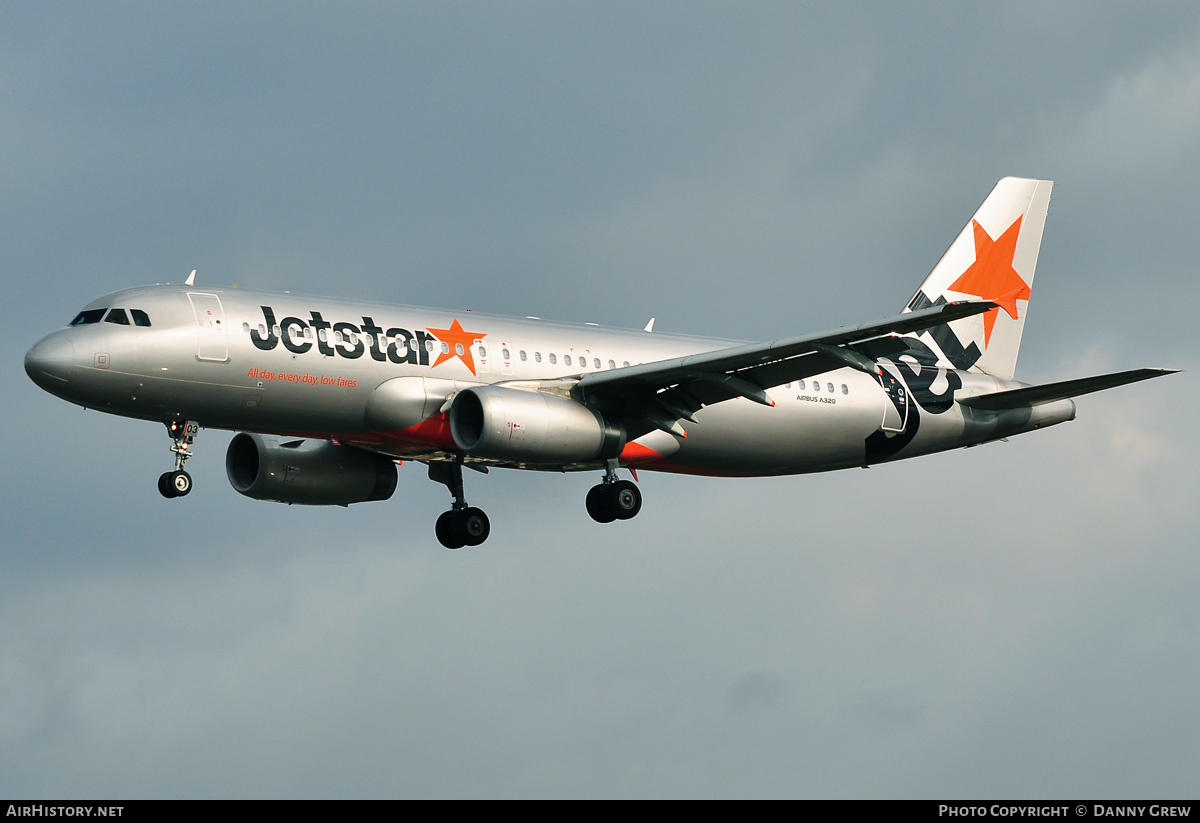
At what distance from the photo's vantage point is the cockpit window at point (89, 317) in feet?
132

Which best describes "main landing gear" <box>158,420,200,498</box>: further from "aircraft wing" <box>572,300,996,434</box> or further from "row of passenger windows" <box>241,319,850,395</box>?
"aircraft wing" <box>572,300,996,434</box>

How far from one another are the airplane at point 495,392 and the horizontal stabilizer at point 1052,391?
6 cm

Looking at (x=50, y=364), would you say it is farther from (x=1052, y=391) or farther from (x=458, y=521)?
(x=1052, y=391)

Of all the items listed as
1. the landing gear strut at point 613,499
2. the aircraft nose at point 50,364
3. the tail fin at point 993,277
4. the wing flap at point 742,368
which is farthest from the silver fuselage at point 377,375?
the tail fin at point 993,277

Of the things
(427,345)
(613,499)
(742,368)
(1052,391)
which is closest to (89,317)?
(427,345)

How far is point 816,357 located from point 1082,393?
794 cm

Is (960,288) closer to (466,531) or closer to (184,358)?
(466,531)

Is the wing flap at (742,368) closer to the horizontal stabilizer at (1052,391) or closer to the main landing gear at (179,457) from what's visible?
the horizontal stabilizer at (1052,391)

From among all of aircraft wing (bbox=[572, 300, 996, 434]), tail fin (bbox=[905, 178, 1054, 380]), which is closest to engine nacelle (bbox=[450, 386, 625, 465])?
aircraft wing (bbox=[572, 300, 996, 434])

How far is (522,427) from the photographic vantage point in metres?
41.1

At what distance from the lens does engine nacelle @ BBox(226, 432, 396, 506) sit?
1845 inches
